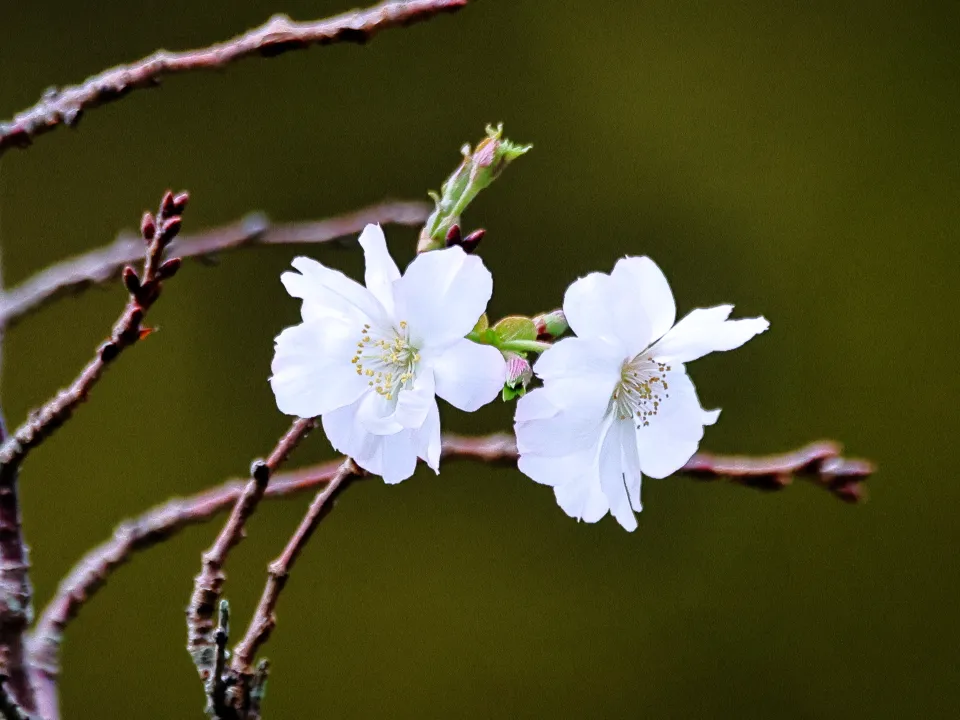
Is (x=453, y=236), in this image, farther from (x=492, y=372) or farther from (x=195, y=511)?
(x=195, y=511)

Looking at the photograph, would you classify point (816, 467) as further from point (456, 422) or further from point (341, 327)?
point (456, 422)

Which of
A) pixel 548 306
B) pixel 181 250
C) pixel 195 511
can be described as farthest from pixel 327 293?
pixel 548 306

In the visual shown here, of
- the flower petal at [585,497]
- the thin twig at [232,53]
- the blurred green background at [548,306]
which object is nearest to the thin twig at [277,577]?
the flower petal at [585,497]

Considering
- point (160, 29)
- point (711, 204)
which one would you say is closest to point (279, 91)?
point (160, 29)

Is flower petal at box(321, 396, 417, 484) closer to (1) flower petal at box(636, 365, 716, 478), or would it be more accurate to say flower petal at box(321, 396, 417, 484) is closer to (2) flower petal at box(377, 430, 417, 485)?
(2) flower petal at box(377, 430, 417, 485)

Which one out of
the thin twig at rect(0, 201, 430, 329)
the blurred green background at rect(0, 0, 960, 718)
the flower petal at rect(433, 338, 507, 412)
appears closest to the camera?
the flower petal at rect(433, 338, 507, 412)

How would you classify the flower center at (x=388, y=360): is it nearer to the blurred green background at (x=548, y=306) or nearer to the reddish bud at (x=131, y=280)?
the reddish bud at (x=131, y=280)

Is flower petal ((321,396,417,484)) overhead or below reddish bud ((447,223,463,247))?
below

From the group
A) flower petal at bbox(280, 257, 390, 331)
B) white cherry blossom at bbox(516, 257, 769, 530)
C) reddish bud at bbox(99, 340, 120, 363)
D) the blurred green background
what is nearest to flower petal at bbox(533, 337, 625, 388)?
white cherry blossom at bbox(516, 257, 769, 530)
